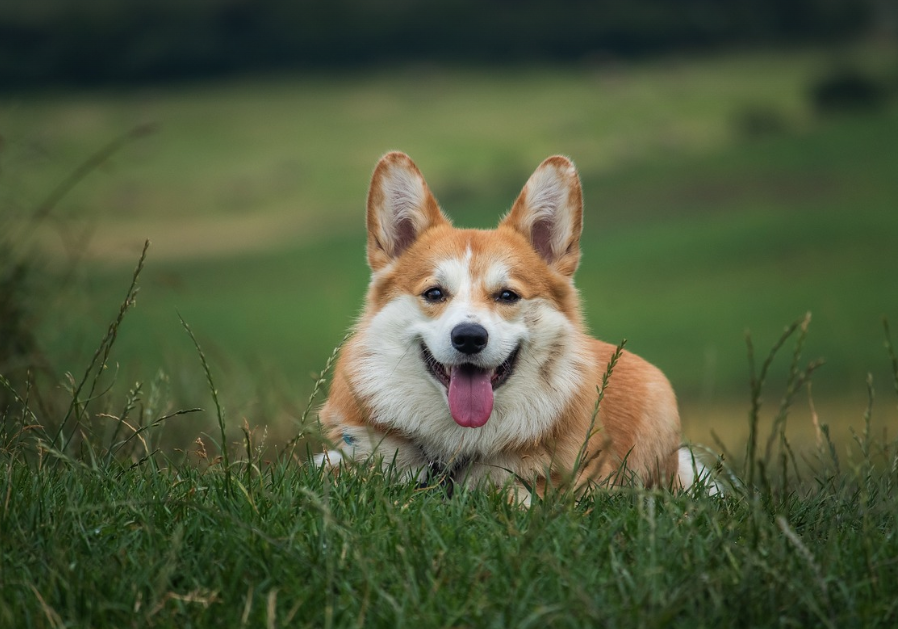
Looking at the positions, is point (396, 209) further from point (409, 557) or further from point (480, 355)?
point (409, 557)

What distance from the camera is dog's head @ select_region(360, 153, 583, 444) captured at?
3881 mm

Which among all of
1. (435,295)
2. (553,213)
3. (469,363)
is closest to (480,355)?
(469,363)

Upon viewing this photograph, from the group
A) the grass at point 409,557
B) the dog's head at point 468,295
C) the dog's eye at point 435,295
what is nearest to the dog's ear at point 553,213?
the dog's head at point 468,295

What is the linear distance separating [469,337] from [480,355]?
102 millimetres

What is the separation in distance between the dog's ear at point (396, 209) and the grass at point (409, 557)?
1.45 meters

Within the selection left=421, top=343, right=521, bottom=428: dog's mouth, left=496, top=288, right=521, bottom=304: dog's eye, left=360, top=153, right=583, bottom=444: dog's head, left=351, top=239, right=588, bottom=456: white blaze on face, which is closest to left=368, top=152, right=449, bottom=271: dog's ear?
left=360, top=153, right=583, bottom=444: dog's head

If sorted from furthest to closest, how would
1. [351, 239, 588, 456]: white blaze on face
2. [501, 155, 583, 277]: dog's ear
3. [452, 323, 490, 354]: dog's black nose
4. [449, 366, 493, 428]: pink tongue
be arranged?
1. [501, 155, 583, 277]: dog's ear
2. [351, 239, 588, 456]: white blaze on face
3. [449, 366, 493, 428]: pink tongue
4. [452, 323, 490, 354]: dog's black nose

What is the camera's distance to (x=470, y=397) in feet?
12.7

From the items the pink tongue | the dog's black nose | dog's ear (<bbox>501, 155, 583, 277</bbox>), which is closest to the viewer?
the dog's black nose

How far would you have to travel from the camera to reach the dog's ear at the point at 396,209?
4309 mm

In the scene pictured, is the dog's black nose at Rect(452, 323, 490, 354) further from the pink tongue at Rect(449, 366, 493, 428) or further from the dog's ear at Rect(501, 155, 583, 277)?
the dog's ear at Rect(501, 155, 583, 277)

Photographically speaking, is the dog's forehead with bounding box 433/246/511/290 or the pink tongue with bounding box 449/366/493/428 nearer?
the pink tongue with bounding box 449/366/493/428

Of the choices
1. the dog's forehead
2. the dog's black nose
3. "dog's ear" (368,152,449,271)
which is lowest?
the dog's black nose

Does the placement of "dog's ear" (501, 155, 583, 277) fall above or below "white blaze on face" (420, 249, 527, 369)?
above
